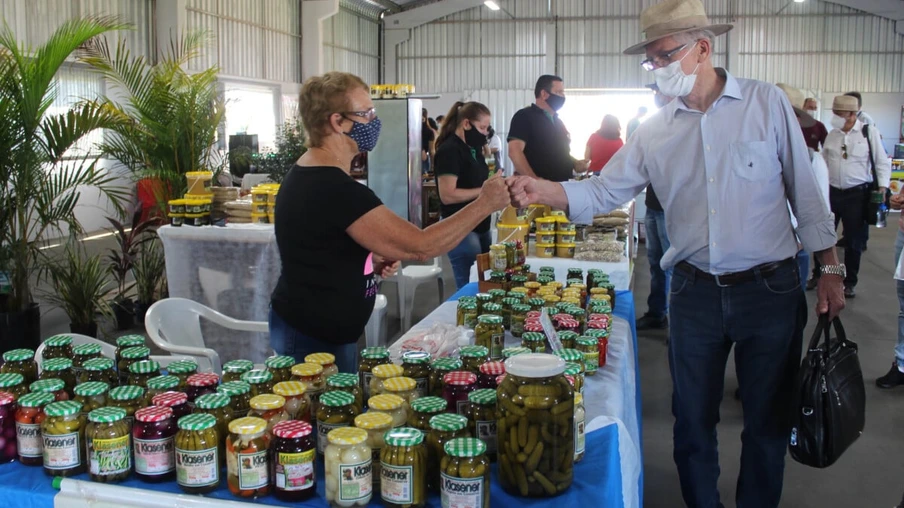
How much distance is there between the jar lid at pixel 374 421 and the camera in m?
1.29

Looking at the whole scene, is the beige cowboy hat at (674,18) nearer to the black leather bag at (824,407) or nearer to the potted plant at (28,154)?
the black leather bag at (824,407)

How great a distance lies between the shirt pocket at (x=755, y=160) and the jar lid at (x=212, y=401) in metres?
1.51

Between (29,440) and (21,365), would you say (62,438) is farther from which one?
(21,365)

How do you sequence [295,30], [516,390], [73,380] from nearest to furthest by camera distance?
1. [516,390]
2. [73,380]
3. [295,30]

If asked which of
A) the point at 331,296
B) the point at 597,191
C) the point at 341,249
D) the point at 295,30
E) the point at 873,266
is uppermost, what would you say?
the point at 295,30

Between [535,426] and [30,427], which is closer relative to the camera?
[535,426]

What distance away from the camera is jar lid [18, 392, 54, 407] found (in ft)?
4.58

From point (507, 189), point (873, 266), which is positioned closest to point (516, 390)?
point (507, 189)

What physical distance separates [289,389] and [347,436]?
0.82ft

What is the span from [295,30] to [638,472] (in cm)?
1494

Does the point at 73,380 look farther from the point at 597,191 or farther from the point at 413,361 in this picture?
the point at 597,191

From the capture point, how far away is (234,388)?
1.44 m

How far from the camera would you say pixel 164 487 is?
1.33 m

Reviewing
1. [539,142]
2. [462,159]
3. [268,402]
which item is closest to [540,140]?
[539,142]
